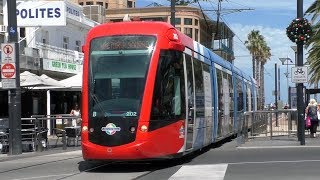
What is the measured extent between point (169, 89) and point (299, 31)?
8854 millimetres

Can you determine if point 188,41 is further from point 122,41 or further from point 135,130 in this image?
point 135,130

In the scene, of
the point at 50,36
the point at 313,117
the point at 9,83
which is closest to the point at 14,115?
the point at 9,83

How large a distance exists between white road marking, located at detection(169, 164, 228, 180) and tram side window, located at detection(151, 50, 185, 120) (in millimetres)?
1251

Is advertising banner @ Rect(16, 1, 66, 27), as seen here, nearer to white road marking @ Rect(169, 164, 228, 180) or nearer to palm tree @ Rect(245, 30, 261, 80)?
white road marking @ Rect(169, 164, 228, 180)

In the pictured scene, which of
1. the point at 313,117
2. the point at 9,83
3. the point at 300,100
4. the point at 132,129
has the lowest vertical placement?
the point at 313,117

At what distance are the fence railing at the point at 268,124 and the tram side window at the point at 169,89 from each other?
8671 millimetres

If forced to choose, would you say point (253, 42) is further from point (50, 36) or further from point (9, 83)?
point (9, 83)

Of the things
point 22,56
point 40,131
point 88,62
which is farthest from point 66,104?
point 88,62

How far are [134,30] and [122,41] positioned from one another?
1.41ft

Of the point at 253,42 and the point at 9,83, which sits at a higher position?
the point at 253,42

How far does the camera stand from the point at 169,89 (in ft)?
43.8

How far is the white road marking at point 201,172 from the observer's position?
11828 mm

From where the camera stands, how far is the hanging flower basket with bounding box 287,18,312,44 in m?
20.5

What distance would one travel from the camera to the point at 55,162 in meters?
15.8
